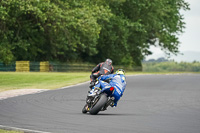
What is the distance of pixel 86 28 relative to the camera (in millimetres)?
43344

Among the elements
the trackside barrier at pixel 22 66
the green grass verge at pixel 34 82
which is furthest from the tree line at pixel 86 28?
the green grass verge at pixel 34 82

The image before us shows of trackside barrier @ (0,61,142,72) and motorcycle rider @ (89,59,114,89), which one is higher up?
motorcycle rider @ (89,59,114,89)

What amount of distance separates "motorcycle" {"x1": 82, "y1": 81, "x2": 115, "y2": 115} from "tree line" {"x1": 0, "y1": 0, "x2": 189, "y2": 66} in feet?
75.5

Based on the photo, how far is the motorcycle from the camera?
11719 millimetres

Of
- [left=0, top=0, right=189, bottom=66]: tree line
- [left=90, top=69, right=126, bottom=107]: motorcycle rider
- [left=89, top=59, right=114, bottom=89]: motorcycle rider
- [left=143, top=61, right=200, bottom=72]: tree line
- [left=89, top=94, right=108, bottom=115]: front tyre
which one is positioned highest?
[left=0, top=0, right=189, bottom=66]: tree line

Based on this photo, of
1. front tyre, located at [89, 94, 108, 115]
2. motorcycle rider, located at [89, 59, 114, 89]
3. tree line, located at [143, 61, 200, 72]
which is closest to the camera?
front tyre, located at [89, 94, 108, 115]

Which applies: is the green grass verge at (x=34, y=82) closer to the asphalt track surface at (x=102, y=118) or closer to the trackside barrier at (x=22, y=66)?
the asphalt track surface at (x=102, y=118)

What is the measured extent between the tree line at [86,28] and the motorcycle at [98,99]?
23026 mm

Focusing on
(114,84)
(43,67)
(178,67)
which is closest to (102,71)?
(114,84)

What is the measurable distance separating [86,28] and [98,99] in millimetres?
31800

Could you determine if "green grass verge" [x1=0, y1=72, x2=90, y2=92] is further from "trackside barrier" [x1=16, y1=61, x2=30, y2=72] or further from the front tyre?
"trackside barrier" [x1=16, y1=61, x2=30, y2=72]

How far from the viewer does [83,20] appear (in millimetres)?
43156

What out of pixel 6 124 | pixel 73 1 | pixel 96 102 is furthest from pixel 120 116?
pixel 73 1

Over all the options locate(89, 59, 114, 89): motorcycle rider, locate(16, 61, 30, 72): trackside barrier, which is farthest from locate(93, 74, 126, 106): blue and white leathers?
locate(16, 61, 30, 72): trackside barrier
